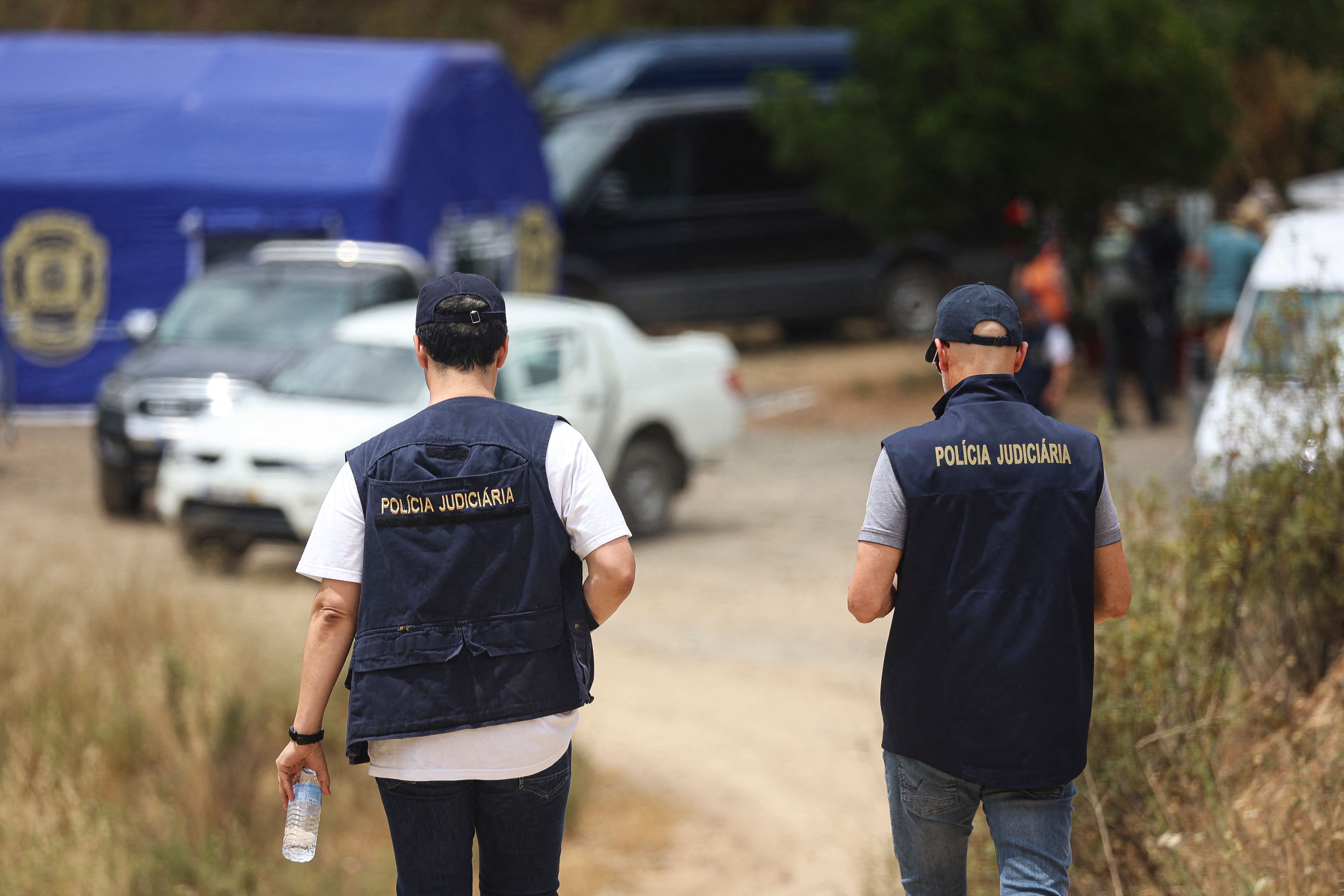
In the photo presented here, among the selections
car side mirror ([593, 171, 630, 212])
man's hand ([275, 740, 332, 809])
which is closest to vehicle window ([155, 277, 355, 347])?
car side mirror ([593, 171, 630, 212])

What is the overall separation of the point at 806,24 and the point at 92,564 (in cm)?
2560

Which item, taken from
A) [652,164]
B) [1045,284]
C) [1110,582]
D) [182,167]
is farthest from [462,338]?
[652,164]

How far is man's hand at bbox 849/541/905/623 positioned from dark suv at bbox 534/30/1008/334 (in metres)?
15.2

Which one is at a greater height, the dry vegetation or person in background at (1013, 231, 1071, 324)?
person in background at (1013, 231, 1071, 324)

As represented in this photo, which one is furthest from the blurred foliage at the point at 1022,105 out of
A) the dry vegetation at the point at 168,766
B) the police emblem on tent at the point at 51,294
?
the dry vegetation at the point at 168,766

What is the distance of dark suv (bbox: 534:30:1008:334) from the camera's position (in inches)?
728

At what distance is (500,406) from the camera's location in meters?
3.06

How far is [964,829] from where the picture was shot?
3.17 metres

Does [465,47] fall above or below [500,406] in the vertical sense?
above

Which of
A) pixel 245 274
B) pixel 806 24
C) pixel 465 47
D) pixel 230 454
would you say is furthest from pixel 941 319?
pixel 806 24

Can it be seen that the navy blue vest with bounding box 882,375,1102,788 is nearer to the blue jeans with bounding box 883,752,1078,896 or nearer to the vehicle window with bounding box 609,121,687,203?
the blue jeans with bounding box 883,752,1078,896

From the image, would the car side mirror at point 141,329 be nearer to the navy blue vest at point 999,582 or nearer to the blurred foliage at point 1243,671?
the blurred foliage at point 1243,671

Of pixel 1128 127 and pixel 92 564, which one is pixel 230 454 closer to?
pixel 92 564

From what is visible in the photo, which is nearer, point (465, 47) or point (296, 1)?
point (465, 47)
